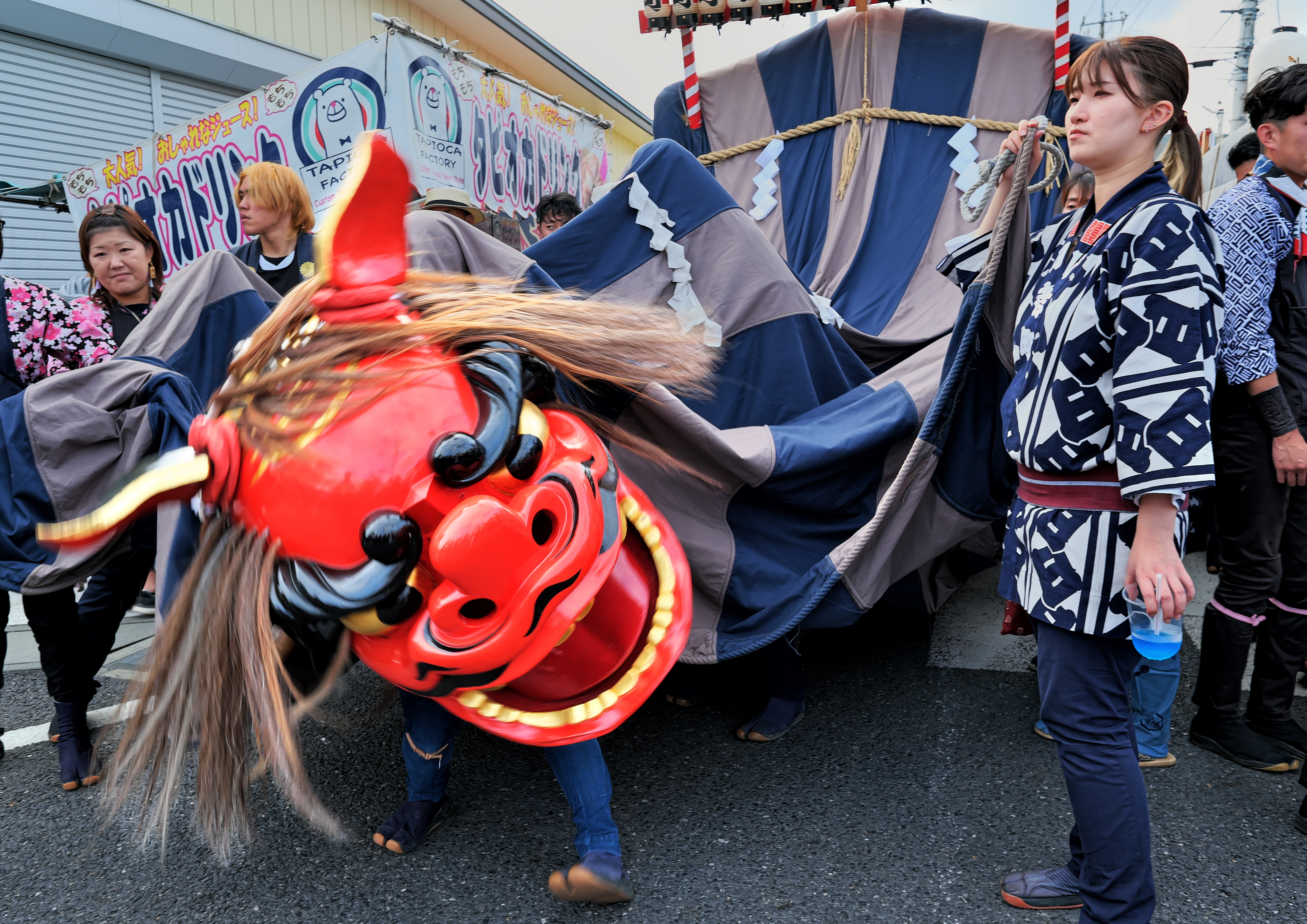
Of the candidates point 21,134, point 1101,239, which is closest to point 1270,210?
point 1101,239

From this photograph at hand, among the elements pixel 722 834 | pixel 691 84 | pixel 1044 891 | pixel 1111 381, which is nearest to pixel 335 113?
pixel 691 84

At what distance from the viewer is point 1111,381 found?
126 cm

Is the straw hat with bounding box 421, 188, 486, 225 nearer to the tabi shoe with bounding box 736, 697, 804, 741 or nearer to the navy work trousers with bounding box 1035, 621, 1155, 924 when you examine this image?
the tabi shoe with bounding box 736, 697, 804, 741

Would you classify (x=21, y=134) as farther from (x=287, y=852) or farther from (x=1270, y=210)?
(x=1270, y=210)

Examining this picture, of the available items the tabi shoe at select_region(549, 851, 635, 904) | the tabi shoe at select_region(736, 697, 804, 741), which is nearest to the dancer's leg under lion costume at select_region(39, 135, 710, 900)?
the tabi shoe at select_region(549, 851, 635, 904)

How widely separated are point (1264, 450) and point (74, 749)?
307 centimetres

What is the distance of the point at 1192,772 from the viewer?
196 cm

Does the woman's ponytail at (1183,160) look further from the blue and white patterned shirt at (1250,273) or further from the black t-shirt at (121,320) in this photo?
the black t-shirt at (121,320)

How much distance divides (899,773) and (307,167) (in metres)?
4.80

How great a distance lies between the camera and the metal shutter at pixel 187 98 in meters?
7.03

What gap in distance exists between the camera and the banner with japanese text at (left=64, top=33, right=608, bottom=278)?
4.57 m

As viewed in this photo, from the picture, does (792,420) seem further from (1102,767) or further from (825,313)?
(1102,767)

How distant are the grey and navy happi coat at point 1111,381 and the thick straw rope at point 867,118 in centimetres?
191

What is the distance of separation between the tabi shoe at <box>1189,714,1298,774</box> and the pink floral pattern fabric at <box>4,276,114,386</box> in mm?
3089
